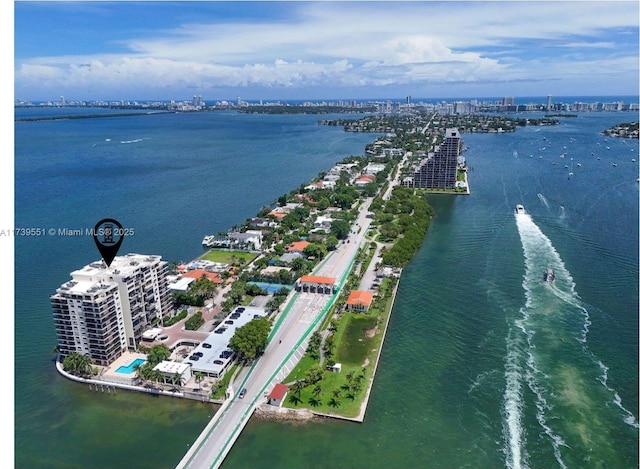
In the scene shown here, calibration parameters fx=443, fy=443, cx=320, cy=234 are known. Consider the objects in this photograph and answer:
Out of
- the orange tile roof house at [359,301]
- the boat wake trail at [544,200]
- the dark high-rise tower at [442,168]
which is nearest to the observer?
the orange tile roof house at [359,301]

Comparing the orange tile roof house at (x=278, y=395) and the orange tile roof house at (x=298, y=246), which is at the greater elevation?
the orange tile roof house at (x=298, y=246)

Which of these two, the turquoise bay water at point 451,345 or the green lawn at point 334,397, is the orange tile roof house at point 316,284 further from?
the green lawn at point 334,397

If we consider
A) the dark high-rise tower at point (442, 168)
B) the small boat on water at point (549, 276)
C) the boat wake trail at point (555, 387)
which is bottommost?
the boat wake trail at point (555, 387)

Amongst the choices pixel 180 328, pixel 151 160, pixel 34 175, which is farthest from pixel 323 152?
pixel 180 328

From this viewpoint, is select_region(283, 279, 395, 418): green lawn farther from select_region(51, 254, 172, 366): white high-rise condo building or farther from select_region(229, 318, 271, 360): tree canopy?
select_region(51, 254, 172, 366): white high-rise condo building

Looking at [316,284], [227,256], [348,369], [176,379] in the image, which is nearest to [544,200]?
[316,284]

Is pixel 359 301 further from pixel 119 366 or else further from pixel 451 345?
pixel 119 366

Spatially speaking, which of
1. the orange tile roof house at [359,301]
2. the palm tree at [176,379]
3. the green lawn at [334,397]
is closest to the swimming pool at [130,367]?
the palm tree at [176,379]
